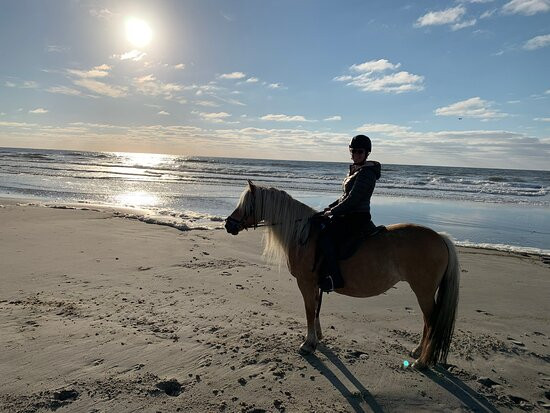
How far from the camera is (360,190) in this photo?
3.95 m

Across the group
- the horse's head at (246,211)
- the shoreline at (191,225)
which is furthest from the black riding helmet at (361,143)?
the shoreline at (191,225)

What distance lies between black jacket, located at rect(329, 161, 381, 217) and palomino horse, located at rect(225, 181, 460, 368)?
385 mm

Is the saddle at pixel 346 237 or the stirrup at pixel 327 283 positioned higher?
the saddle at pixel 346 237

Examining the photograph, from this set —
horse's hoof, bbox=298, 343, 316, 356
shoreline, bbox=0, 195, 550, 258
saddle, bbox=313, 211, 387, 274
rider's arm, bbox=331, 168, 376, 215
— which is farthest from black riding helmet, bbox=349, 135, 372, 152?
shoreline, bbox=0, 195, 550, 258

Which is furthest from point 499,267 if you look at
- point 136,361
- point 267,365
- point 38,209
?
point 38,209

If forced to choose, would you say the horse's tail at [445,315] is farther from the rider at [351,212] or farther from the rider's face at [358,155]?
the rider's face at [358,155]

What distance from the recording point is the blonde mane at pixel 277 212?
171 inches

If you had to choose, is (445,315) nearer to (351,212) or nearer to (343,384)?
(343,384)

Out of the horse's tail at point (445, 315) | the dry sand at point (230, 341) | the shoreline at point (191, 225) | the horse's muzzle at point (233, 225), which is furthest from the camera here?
the shoreline at point (191, 225)

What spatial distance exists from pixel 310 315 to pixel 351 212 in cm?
127

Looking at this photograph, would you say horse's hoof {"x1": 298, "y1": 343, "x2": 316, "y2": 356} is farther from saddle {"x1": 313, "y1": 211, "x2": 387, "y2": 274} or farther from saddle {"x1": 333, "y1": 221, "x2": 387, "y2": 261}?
saddle {"x1": 333, "y1": 221, "x2": 387, "y2": 261}

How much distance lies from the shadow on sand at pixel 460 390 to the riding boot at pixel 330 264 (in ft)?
4.15

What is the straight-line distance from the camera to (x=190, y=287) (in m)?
5.89

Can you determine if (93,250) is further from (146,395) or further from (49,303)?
(146,395)
